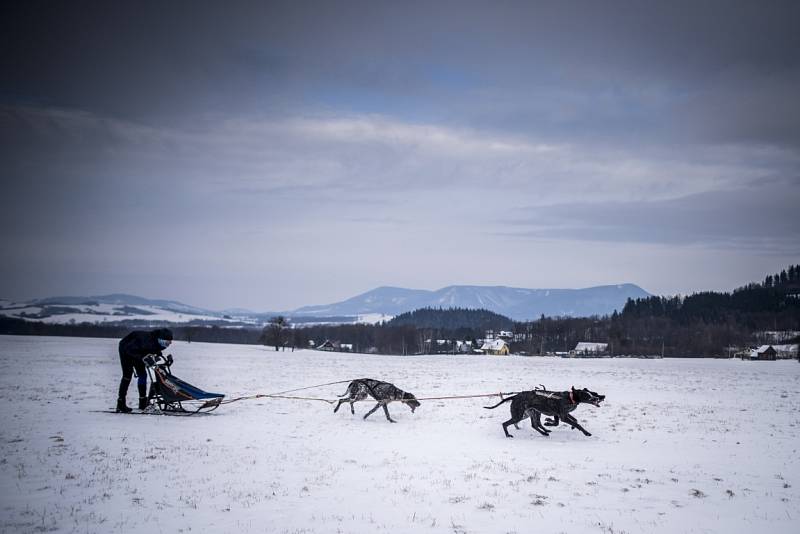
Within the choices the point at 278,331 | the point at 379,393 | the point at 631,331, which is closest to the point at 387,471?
the point at 379,393

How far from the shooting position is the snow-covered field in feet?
24.9

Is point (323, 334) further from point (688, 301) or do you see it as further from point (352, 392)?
point (352, 392)

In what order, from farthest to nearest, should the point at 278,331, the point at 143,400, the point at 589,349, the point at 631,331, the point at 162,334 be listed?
the point at 631,331
the point at 589,349
the point at 278,331
the point at 162,334
the point at 143,400

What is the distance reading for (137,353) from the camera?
15.7 metres

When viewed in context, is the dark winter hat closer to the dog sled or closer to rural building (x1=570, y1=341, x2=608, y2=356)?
the dog sled

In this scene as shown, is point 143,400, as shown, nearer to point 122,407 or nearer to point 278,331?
point 122,407

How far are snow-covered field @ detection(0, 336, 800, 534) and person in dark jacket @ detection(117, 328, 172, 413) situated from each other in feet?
2.69

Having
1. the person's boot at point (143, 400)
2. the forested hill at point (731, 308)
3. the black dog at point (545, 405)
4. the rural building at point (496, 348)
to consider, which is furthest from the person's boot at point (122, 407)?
the forested hill at point (731, 308)

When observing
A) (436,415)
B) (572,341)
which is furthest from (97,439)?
(572,341)

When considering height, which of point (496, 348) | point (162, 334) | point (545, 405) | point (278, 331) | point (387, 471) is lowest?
point (496, 348)

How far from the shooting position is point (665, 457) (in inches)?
459

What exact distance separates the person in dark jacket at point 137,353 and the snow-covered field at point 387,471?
82 centimetres

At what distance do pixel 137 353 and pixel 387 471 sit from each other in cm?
977

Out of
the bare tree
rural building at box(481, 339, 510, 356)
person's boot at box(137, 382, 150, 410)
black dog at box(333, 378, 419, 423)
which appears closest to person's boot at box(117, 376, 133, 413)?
person's boot at box(137, 382, 150, 410)
